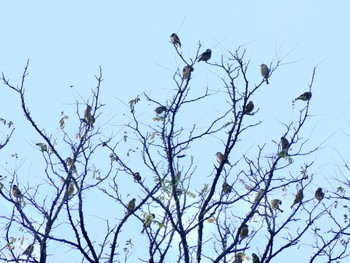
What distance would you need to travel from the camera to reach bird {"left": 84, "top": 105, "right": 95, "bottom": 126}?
1052cm

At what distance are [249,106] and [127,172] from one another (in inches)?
59.6

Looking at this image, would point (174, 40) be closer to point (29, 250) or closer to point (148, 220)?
point (148, 220)

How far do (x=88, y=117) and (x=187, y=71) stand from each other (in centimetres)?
117

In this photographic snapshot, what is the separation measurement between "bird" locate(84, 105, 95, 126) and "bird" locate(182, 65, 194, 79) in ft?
3.53

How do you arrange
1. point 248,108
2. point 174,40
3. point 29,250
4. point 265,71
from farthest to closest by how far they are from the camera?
1. point 174,40
2. point 265,71
3. point 248,108
4. point 29,250

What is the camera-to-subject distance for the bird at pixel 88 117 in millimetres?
10523

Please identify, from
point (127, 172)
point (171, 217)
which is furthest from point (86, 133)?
point (171, 217)

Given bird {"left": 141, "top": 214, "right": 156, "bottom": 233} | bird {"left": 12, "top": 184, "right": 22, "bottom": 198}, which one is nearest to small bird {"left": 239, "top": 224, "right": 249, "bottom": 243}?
bird {"left": 141, "top": 214, "right": 156, "bottom": 233}

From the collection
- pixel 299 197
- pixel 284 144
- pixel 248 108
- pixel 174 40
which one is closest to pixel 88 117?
pixel 248 108

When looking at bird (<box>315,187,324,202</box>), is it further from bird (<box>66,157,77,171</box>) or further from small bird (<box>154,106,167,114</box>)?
bird (<box>66,157,77,171</box>)

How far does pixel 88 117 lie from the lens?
10609 mm

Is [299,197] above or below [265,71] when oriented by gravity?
below

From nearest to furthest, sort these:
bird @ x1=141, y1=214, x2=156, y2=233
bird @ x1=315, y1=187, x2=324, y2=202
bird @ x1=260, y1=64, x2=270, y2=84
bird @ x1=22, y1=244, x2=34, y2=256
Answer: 1. bird @ x1=22, y1=244, x2=34, y2=256
2. bird @ x1=141, y1=214, x2=156, y2=233
3. bird @ x1=260, y1=64, x2=270, y2=84
4. bird @ x1=315, y1=187, x2=324, y2=202

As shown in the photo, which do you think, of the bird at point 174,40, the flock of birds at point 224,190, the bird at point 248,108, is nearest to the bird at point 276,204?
the flock of birds at point 224,190
